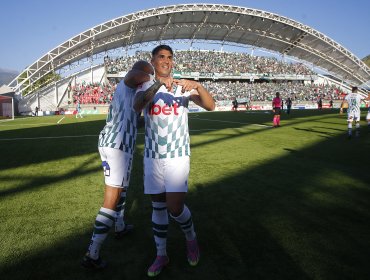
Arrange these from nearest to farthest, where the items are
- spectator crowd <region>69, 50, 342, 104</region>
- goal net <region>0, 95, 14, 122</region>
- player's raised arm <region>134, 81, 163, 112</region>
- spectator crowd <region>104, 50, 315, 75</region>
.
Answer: player's raised arm <region>134, 81, 163, 112</region>
goal net <region>0, 95, 14, 122</region>
spectator crowd <region>69, 50, 342, 104</region>
spectator crowd <region>104, 50, 315, 75</region>

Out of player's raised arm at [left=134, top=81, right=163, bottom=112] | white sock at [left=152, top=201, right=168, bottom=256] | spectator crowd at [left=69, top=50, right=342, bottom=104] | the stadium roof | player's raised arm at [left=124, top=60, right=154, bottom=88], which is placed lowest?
white sock at [left=152, top=201, right=168, bottom=256]

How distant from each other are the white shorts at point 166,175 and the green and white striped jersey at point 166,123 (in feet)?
0.19

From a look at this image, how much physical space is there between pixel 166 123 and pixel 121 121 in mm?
540

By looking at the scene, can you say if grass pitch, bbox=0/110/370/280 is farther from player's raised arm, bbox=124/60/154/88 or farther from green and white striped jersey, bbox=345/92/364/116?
green and white striped jersey, bbox=345/92/364/116

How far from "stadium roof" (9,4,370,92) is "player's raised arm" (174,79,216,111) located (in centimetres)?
4538

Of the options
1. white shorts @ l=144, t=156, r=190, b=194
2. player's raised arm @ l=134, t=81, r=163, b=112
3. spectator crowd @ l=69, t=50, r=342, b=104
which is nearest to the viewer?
player's raised arm @ l=134, t=81, r=163, b=112

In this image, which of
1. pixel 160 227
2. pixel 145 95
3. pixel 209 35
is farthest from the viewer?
pixel 209 35

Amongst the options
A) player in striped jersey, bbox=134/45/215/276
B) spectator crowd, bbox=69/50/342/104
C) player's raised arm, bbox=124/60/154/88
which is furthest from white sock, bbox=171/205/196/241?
spectator crowd, bbox=69/50/342/104

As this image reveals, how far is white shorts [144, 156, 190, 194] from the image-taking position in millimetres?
2744

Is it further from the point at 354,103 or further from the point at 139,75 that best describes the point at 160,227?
the point at 354,103

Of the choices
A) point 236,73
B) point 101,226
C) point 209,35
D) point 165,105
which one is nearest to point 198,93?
Result: point 165,105

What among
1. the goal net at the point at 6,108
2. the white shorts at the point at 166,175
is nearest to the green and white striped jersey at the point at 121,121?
the white shorts at the point at 166,175

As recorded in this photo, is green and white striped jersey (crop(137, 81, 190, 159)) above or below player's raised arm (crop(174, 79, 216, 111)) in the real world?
below

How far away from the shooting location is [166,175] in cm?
275
